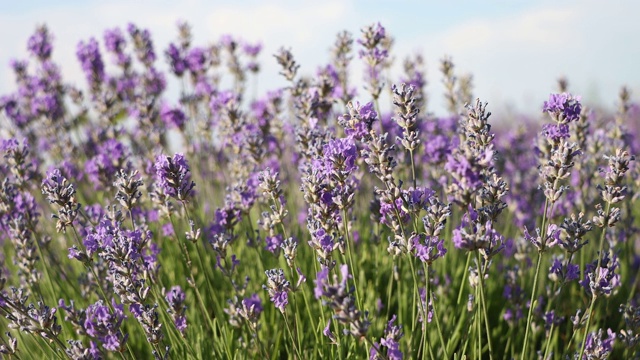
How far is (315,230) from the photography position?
219cm

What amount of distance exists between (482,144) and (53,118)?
15.5ft

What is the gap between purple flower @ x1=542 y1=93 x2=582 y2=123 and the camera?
2357mm

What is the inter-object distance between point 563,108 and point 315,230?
117 centimetres

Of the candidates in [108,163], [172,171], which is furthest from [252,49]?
[172,171]

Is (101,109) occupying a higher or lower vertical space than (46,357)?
higher

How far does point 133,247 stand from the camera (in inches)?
91.0

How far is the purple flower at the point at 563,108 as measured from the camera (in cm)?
236

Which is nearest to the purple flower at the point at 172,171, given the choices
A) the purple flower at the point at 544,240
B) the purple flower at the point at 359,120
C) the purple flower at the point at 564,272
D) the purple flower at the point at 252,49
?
the purple flower at the point at 359,120

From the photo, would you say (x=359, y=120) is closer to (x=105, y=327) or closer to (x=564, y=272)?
(x=564, y=272)

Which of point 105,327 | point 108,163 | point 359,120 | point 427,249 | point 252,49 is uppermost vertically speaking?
point 252,49

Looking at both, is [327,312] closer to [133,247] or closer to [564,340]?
[133,247]

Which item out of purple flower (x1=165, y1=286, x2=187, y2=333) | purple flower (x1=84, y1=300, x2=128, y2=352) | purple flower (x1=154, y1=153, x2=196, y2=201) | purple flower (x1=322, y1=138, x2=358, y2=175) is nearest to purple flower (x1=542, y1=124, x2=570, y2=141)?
purple flower (x1=322, y1=138, x2=358, y2=175)

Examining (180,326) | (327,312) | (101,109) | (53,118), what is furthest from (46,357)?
(53,118)

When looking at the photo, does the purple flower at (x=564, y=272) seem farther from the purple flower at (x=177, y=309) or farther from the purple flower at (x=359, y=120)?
the purple flower at (x=177, y=309)
